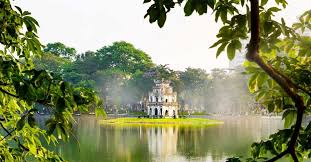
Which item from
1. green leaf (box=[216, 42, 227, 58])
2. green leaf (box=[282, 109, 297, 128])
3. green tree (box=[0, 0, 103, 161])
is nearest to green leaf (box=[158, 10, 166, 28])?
green leaf (box=[216, 42, 227, 58])

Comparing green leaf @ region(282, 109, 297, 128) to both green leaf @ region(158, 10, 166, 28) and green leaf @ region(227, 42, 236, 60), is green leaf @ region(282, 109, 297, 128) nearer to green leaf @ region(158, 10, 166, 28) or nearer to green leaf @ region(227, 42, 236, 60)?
green leaf @ region(227, 42, 236, 60)

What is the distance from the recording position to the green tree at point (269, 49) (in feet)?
3.56

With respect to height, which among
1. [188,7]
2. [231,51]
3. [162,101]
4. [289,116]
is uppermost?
[162,101]

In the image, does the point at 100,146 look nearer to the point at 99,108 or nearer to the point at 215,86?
the point at 99,108

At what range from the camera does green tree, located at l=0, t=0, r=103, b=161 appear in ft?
4.66

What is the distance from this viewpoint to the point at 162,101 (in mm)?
38062

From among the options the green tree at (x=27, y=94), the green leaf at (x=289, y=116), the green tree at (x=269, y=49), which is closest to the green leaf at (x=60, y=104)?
the green tree at (x=27, y=94)

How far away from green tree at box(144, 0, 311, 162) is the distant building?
119ft

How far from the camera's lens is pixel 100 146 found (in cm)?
1736

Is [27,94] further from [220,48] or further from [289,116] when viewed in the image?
[289,116]

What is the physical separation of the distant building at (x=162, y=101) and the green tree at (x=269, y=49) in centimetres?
3622

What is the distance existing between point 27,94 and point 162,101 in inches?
1445

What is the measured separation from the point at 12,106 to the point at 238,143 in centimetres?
1755

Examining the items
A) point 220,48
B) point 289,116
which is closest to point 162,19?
point 220,48
